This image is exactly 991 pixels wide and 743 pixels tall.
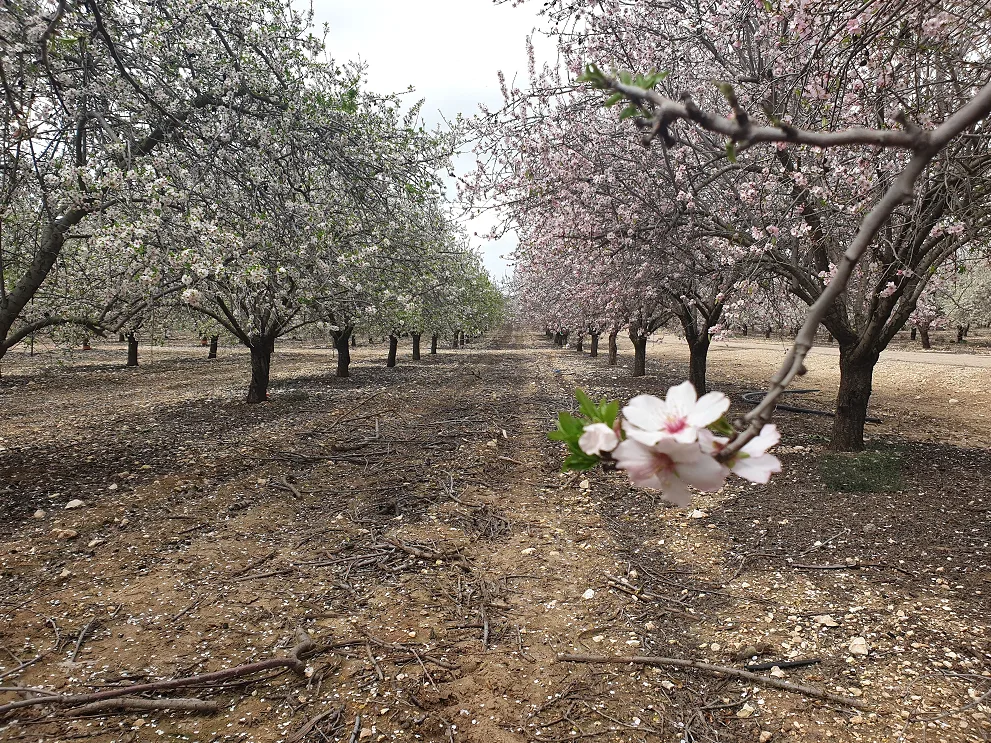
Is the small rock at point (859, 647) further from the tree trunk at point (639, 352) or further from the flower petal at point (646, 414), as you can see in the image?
the tree trunk at point (639, 352)

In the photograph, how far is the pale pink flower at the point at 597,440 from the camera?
0.94 metres

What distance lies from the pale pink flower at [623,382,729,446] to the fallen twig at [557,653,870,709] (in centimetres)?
338

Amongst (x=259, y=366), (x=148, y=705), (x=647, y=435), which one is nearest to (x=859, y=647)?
(x=647, y=435)

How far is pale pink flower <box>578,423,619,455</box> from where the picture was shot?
3.09 ft

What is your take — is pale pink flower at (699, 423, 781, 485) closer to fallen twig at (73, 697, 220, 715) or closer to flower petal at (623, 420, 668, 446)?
flower petal at (623, 420, 668, 446)

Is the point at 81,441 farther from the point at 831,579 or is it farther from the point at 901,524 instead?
the point at 901,524

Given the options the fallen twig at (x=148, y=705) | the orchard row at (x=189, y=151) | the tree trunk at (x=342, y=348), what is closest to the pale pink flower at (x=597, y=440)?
the fallen twig at (x=148, y=705)

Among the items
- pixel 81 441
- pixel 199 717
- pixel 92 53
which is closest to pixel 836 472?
pixel 199 717

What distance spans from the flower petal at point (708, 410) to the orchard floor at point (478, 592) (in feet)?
9.71

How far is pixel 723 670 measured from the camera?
11.7 ft

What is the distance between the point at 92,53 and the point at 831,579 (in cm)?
967

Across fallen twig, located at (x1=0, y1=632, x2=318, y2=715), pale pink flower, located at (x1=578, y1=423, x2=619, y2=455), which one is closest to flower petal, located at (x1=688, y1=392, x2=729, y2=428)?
pale pink flower, located at (x1=578, y1=423, x2=619, y2=455)

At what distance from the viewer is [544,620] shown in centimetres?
429

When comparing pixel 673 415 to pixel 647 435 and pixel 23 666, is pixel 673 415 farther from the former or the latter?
pixel 23 666
